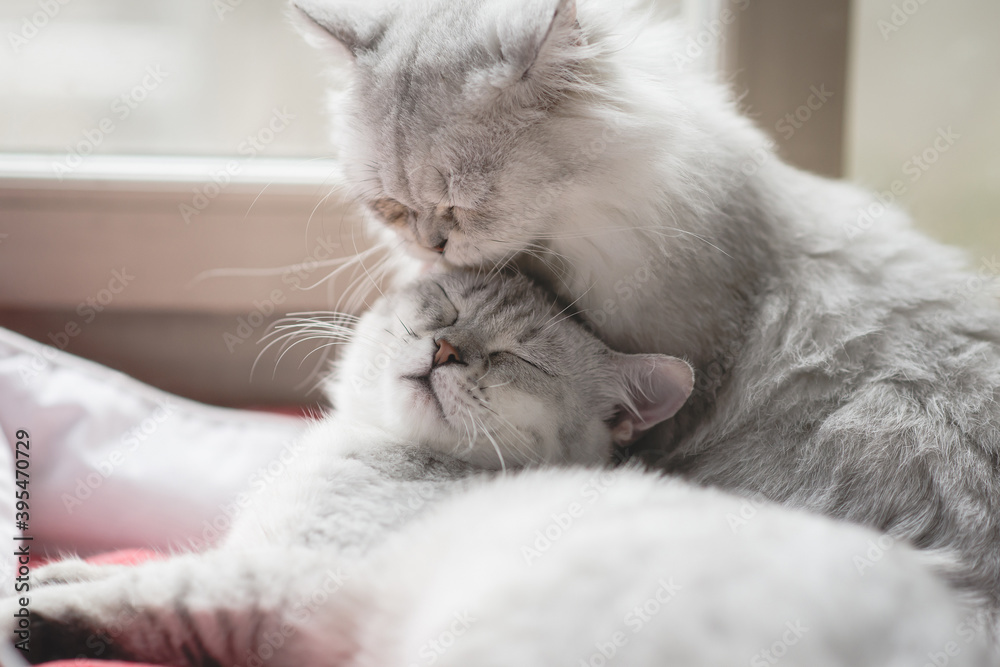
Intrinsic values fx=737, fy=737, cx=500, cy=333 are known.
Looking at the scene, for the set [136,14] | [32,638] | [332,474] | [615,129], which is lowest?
[32,638]

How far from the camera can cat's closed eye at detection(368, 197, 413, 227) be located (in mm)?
1157

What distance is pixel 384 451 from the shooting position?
3.63ft

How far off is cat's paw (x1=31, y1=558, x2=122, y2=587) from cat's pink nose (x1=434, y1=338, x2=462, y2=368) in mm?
524

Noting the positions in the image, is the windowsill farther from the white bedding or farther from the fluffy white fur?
the fluffy white fur

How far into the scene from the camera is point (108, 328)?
1823 mm

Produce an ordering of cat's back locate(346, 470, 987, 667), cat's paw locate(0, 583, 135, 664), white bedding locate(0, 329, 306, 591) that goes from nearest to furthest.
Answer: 1. cat's back locate(346, 470, 987, 667)
2. cat's paw locate(0, 583, 135, 664)
3. white bedding locate(0, 329, 306, 591)

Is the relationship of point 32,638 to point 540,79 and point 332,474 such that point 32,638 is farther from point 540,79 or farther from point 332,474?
point 540,79

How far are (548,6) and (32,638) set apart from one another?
99cm

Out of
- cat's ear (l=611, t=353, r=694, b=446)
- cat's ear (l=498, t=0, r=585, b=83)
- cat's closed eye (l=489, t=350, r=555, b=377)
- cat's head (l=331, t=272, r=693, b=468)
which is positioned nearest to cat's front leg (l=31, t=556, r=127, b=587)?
cat's head (l=331, t=272, r=693, b=468)

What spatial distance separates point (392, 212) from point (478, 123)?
0.71 feet

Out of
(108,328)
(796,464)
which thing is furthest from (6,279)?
(796,464)

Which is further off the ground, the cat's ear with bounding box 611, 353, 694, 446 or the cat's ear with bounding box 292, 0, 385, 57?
the cat's ear with bounding box 292, 0, 385, 57

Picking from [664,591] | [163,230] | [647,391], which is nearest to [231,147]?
[163,230]

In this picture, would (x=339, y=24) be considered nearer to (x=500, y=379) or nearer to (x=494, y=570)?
(x=500, y=379)
